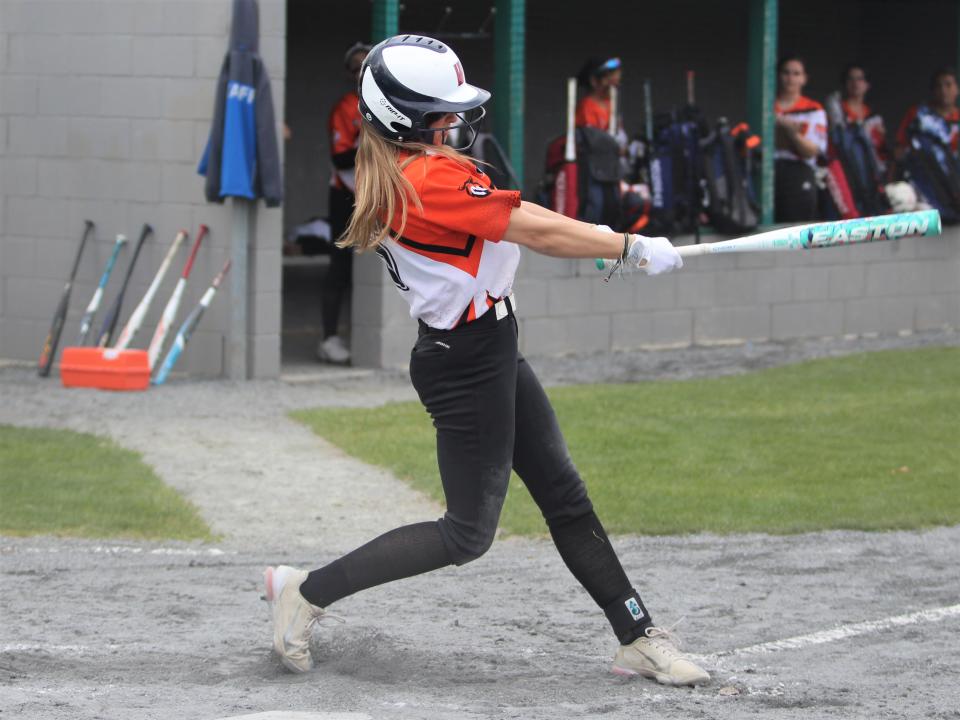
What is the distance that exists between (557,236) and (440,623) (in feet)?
5.60

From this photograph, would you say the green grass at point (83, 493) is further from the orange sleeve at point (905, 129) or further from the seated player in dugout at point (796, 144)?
the orange sleeve at point (905, 129)

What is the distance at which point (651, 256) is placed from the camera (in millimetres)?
4383

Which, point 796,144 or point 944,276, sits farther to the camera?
point 944,276

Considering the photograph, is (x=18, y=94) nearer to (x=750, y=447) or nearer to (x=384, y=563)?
(x=750, y=447)

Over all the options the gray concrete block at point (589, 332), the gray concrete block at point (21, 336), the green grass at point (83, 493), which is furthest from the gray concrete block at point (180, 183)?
the gray concrete block at point (589, 332)

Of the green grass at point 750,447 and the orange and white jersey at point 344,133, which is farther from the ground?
the orange and white jersey at point 344,133

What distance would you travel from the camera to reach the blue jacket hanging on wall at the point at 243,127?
9.95 metres

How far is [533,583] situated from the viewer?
600 centimetres

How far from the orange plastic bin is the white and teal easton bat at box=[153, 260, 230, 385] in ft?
0.64

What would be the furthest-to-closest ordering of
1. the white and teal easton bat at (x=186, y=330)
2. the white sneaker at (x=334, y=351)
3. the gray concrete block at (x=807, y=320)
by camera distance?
the gray concrete block at (x=807, y=320)
the white sneaker at (x=334, y=351)
the white and teal easton bat at (x=186, y=330)

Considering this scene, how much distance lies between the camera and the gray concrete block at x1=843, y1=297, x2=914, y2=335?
1338cm

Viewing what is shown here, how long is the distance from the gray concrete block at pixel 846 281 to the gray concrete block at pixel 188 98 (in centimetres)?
565

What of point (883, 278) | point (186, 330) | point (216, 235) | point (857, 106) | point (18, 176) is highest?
point (857, 106)

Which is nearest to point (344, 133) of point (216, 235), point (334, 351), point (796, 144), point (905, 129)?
point (216, 235)
